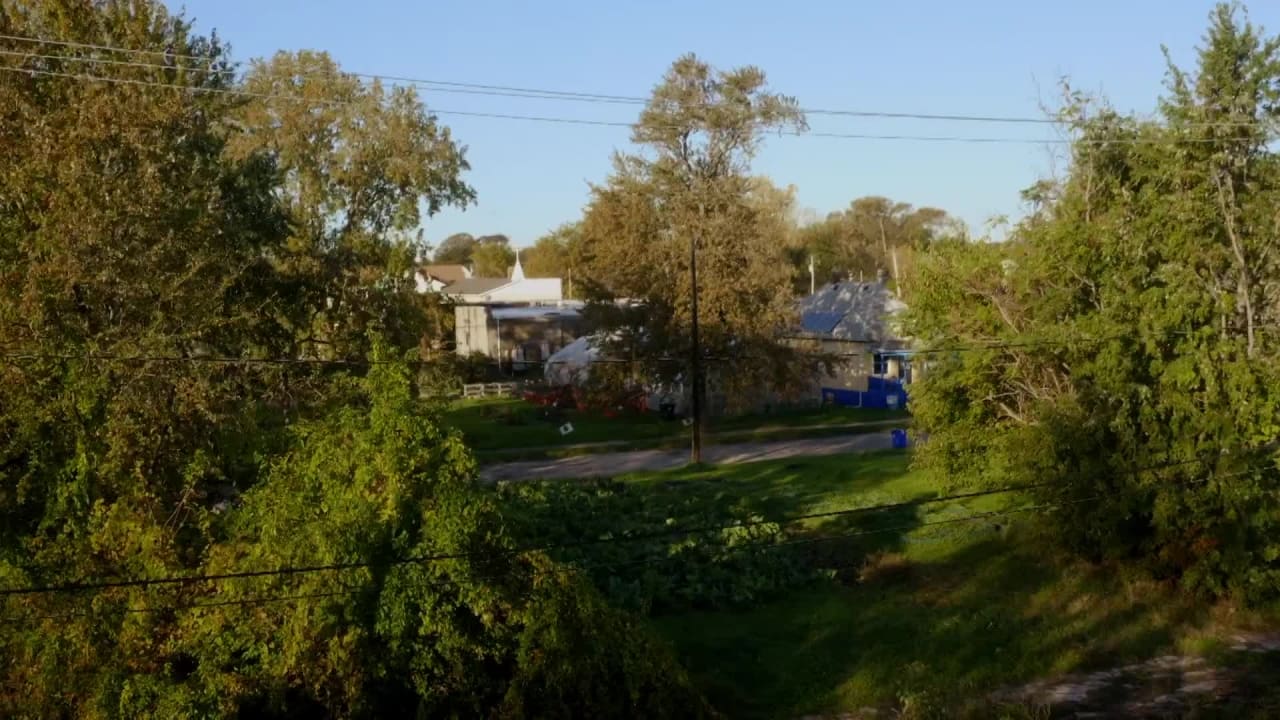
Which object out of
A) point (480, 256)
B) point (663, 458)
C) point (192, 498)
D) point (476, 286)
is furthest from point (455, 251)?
point (192, 498)

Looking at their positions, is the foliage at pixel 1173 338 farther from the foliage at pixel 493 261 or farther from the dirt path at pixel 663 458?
the foliage at pixel 493 261

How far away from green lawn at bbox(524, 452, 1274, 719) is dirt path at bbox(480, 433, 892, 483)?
6216 mm

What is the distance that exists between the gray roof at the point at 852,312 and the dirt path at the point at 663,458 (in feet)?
29.3

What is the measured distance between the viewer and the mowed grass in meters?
18.9

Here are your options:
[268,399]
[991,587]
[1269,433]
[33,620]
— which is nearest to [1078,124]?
[1269,433]

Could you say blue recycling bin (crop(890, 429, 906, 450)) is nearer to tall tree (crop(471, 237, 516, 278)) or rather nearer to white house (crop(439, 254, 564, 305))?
white house (crop(439, 254, 564, 305))

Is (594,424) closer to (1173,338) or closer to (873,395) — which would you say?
(873,395)

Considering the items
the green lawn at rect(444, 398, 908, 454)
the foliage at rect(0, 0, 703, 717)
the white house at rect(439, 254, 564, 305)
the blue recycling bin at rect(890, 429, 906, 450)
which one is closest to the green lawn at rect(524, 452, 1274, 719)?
the foliage at rect(0, 0, 703, 717)

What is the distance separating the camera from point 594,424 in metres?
48.1

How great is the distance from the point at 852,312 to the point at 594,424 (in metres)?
13.0

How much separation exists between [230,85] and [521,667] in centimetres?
2077

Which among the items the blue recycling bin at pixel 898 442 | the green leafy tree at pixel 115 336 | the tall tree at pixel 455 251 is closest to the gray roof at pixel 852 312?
the blue recycling bin at pixel 898 442

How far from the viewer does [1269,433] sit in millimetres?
21844

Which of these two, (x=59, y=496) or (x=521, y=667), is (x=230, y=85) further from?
(x=521, y=667)
